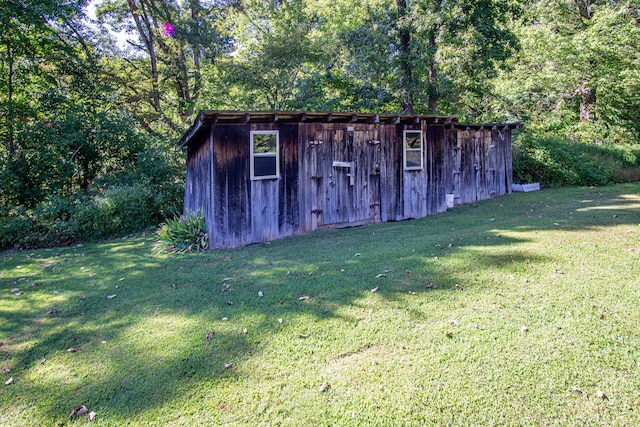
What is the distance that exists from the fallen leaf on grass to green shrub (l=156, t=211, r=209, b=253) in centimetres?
498

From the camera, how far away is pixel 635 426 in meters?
2.45

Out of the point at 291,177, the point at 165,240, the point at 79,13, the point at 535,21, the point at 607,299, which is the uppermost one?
the point at 535,21

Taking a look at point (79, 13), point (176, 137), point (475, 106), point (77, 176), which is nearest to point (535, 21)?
point (475, 106)

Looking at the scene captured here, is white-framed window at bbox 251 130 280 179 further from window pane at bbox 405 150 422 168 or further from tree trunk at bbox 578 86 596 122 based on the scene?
tree trunk at bbox 578 86 596 122

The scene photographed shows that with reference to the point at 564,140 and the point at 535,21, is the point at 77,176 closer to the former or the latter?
the point at 564,140

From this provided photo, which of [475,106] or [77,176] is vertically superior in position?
[475,106]

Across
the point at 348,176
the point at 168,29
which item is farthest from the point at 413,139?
the point at 168,29

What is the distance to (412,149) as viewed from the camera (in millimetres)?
10539

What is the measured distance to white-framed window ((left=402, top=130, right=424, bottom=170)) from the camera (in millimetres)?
10414

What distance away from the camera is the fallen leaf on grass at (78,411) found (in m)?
3.00

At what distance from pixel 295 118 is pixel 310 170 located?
4.10 ft

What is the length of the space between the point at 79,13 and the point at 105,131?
445 cm

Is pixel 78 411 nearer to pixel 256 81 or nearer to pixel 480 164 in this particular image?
pixel 480 164

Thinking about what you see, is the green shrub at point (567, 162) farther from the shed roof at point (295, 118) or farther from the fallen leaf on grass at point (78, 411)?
the fallen leaf on grass at point (78, 411)
